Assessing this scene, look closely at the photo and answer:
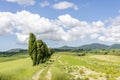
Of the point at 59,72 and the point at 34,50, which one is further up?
the point at 34,50

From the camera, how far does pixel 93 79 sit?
44375mm

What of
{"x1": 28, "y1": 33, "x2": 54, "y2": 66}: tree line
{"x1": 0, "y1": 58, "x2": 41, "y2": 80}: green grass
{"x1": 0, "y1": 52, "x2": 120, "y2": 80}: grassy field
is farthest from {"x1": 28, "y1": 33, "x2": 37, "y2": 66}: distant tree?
{"x1": 0, "y1": 58, "x2": 41, "y2": 80}: green grass

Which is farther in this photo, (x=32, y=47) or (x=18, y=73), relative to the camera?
(x=32, y=47)

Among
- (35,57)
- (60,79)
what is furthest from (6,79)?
(35,57)

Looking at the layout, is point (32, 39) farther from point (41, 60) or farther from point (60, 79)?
point (60, 79)

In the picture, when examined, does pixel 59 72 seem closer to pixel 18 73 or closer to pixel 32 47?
pixel 18 73

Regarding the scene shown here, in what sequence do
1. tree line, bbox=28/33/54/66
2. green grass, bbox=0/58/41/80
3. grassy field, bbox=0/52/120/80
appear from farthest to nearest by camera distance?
1. tree line, bbox=28/33/54/66
2. grassy field, bbox=0/52/120/80
3. green grass, bbox=0/58/41/80

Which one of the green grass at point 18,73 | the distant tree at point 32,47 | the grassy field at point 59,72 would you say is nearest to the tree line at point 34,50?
the distant tree at point 32,47

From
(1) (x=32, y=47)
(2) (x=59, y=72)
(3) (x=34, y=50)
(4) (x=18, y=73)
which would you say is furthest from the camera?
(3) (x=34, y=50)

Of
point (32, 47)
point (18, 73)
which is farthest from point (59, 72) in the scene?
point (32, 47)

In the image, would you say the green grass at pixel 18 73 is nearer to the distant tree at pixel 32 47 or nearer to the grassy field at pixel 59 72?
the grassy field at pixel 59 72

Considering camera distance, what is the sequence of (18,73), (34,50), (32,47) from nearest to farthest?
(18,73) → (32,47) → (34,50)

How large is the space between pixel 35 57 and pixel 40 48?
4.63m

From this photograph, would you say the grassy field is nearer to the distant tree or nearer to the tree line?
the tree line
